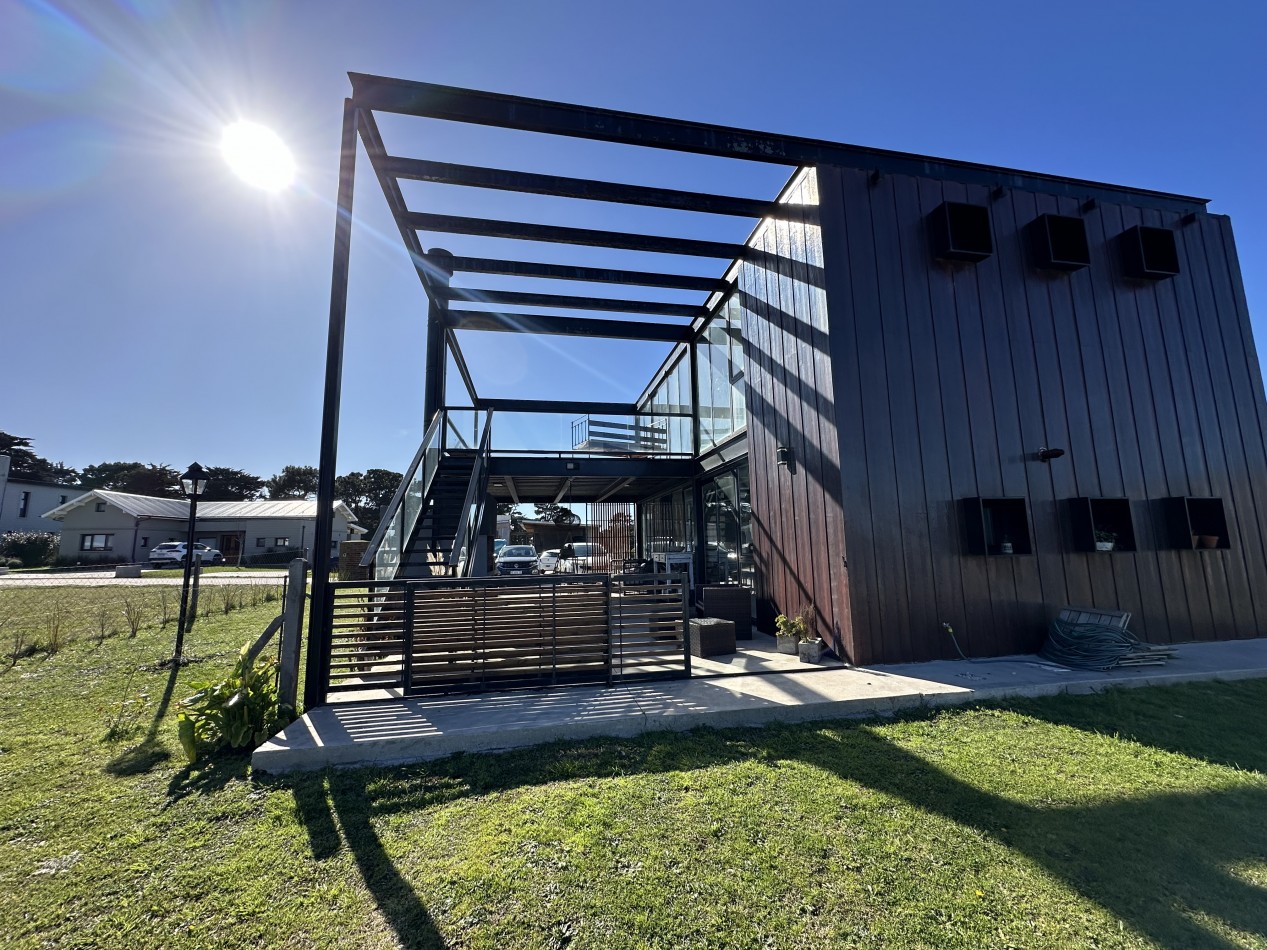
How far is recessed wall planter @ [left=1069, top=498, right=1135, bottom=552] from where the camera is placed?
5566 mm

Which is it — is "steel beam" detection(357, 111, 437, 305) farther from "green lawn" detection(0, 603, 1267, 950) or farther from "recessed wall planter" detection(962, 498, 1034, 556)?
"recessed wall planter" detection(962, 498, 1034, 556)

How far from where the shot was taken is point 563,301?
9.05 m

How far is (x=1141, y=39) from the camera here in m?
5.98

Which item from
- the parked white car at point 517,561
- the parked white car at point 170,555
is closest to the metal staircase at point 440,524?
the parked white car at point 517,561

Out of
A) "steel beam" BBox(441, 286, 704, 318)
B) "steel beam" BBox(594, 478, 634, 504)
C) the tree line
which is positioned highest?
the tree line

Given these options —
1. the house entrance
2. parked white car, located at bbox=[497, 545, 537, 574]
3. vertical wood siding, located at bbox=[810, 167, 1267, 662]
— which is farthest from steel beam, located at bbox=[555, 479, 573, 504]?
the house entrance

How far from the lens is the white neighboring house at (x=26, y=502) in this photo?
94.5ft

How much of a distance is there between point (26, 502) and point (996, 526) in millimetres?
49057

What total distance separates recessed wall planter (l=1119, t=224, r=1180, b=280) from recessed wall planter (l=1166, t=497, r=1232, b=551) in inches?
112

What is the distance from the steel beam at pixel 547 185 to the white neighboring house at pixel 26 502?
39.6 metres

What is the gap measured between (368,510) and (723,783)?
50.3 meters

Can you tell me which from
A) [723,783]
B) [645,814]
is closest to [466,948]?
[645,814]

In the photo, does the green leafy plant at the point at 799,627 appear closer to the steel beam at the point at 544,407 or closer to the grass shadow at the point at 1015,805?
the grass shadow at the point at 1015,805

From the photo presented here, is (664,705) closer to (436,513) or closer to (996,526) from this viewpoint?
(996,526)
